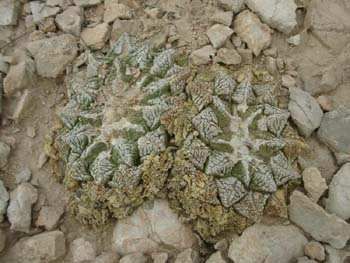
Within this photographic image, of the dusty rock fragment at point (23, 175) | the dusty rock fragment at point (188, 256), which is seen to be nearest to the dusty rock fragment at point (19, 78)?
the dusty rock fragment at point (23, 175)

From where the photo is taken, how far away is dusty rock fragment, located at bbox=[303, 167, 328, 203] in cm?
383

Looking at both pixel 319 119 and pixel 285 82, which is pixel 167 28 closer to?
pixel 285 82

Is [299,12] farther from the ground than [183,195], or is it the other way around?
[299,12]

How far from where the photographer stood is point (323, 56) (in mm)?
4492

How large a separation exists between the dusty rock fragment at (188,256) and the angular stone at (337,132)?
1334mm

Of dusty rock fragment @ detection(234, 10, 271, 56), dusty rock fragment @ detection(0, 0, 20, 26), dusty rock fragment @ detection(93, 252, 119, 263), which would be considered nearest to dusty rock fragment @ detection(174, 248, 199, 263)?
dusty rock fragment @ detection(93, 252, 119, 263)

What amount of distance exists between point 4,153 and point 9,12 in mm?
1443

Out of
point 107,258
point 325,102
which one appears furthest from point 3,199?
point 325,102

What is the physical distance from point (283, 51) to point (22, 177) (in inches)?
96.8

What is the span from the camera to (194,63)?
14.2ft

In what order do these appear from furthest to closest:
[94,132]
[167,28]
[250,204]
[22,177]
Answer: [167,28]
[22,177]
[94,132]
[250,204]

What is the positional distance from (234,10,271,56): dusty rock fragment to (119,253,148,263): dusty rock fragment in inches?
76.3

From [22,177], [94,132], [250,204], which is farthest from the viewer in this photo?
[22,177]

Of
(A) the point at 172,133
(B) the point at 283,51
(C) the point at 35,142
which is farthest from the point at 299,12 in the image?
(C) the point at 35,142
